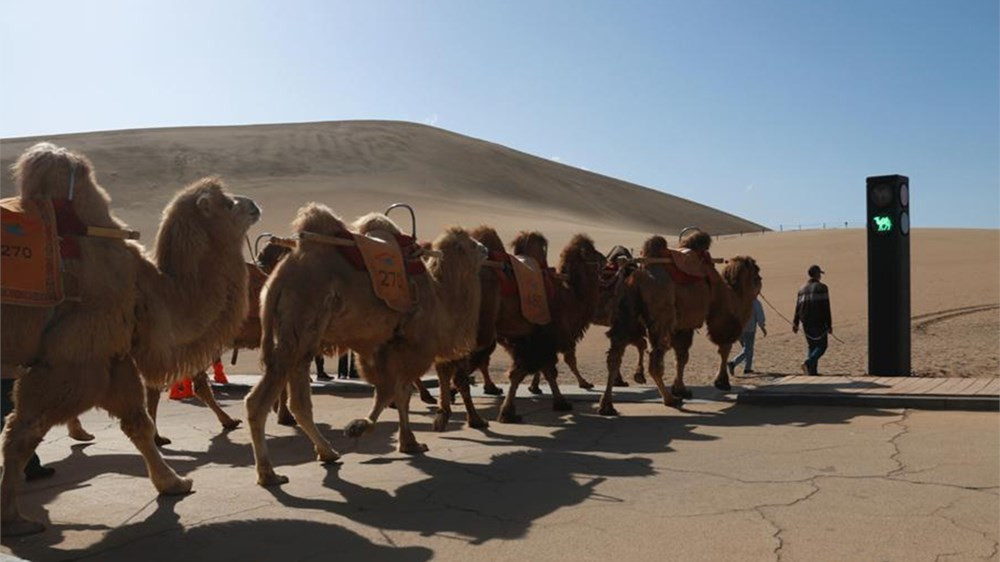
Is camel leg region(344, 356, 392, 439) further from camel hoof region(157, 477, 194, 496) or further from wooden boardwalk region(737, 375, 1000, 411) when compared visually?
wooden boardwalk region(737, 375, 1000, 411)

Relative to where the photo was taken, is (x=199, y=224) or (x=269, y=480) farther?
(x=269, y=480)

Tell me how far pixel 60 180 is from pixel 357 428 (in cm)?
275

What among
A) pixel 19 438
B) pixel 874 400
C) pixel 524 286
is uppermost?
pixel 524 286

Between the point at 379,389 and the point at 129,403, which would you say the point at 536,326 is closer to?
the point at 379,389

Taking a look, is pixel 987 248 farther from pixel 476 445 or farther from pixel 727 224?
pixel 727 224

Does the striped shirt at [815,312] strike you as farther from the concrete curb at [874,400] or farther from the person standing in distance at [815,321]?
the concrete curb at [874,400]

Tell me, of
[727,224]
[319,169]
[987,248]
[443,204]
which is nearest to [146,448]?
[987,248]

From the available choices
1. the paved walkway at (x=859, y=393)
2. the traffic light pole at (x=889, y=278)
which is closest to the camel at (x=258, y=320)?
the paved walkway at (x=859, y=393)

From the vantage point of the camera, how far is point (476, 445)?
848 cm

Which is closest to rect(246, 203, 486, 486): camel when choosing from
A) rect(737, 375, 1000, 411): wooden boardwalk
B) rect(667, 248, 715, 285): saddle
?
rect(667, 248, 715, 285): saddle

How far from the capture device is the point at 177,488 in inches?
251

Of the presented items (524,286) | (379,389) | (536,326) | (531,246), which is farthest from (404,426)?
(531,246)

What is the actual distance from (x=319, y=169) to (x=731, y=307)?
67278mm

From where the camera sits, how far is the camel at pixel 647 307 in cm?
1079
